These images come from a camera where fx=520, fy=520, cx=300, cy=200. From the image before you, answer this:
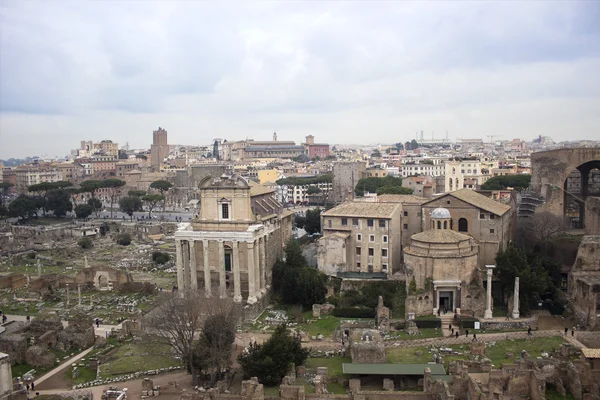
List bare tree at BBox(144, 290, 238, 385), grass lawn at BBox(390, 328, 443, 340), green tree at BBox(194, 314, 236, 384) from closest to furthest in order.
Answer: green tree at BBox(194, 314, 236, 384), bare tree at BBox(144, 290, 238, 385), grass lawn at BBox(390, 328, 443, 340)

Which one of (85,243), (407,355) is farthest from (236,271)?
(85,243)

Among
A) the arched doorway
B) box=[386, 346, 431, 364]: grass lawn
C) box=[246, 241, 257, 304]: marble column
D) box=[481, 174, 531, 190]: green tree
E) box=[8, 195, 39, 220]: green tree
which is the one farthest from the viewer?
box=[8, 195, 39, 220]: green tree

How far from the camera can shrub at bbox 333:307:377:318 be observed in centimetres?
3578

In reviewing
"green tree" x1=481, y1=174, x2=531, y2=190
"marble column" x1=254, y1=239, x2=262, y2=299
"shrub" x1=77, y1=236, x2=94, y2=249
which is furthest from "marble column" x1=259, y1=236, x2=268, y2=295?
"green tree" x1=481, y1=174, x2=531, y2=190

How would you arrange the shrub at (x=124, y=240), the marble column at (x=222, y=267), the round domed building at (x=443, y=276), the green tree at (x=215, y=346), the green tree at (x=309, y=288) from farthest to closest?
the shrub at (x=124, y=240) → the marble column at (x=222, y=267) → the green tree at (x=309, y=288) → the round domed building at (x=443, y=276) → the green tree at (x=215, y=346)

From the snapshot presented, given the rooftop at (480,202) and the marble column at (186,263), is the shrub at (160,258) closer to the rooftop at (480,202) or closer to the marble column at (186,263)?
the marble column at (186,263)

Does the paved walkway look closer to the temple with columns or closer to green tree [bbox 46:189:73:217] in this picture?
the temple with columns

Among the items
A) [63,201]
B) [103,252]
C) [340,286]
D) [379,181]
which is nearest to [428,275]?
[340,286]

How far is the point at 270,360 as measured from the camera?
26641mm

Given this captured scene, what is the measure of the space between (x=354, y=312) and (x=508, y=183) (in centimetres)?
4754

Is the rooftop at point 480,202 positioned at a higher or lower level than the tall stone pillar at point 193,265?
higher

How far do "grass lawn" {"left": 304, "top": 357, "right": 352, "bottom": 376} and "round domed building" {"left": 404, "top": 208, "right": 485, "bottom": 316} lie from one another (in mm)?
6850

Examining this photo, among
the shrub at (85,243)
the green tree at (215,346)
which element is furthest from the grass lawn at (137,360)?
the shrub at (85,243)

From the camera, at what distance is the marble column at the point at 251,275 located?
37.7 m
